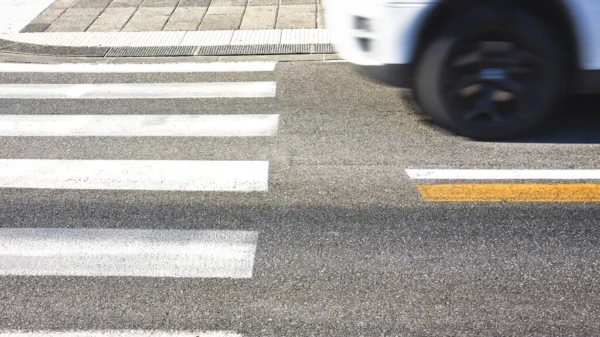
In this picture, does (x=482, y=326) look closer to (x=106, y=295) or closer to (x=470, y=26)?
(x=106, y=295)

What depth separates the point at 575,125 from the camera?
19.9 feet

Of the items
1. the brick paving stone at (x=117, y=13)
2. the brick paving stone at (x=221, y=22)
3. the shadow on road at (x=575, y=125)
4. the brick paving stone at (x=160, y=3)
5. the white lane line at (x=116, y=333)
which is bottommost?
the brick paving stone at (x=117, y=13)

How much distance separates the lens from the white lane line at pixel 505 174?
514cm

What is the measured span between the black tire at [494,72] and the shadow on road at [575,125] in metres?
0.14

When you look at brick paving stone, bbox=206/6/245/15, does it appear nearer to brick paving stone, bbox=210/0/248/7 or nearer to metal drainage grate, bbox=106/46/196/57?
brick paving stone, bbox=210/0/248/7

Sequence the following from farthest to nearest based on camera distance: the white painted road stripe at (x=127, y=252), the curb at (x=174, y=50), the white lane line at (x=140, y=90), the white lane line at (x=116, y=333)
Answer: the curb at (x=174, y=50) → the white lane line at (x=140, y=90) → the white painted road stripe at (x=127, y=252) → the white lane line at (x=116, y=333)

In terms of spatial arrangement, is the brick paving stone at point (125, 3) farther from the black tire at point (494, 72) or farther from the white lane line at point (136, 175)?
the black tire at point (494, 72)

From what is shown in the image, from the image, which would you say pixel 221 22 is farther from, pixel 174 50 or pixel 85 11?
pixel 85 11

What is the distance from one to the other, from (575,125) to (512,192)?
1.49 meters

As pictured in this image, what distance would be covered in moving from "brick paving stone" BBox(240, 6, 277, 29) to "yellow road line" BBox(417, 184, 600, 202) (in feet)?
16.3

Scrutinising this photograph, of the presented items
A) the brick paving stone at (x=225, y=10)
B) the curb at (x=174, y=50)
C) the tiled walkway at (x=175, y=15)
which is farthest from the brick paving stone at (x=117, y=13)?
the curb at (x=174, y=50)

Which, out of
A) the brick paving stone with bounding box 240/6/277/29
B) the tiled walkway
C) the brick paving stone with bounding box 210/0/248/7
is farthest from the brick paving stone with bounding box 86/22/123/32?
the brick paving stone with bounding box 240/6/277/29

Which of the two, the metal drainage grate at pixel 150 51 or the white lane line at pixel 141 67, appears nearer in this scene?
the white lane line at pixel 141 67

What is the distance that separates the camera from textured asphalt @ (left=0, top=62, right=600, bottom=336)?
3656 millimetres
